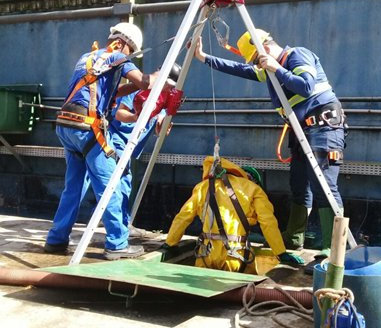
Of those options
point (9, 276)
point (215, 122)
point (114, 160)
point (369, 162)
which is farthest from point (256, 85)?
point (9, 276)

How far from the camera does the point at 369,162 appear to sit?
17.6 ft

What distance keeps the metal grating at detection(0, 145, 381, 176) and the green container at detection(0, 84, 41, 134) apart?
31 cm

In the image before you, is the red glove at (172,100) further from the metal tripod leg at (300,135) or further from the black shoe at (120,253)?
the black shoe at (120,253)

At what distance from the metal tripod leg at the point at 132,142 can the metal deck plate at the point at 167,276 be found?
22 cm

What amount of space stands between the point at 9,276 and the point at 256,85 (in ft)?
11.9

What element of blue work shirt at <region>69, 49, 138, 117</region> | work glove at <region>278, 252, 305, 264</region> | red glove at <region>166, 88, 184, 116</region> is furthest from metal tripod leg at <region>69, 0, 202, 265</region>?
work glove at <region>278, 252, 305, 264</region>

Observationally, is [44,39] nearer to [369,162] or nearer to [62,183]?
[62,183]

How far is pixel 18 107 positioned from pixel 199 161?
108 inches

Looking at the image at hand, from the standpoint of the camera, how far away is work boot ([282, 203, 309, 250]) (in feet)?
15.4

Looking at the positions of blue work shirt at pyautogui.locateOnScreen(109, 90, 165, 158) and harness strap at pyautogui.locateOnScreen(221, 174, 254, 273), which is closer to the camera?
harness strap at pyautogui.locateOnScreen(221, 174, 254, 273)

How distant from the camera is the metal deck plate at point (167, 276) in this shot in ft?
10.1

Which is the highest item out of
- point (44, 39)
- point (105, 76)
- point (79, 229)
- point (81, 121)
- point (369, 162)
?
point (44, 39)

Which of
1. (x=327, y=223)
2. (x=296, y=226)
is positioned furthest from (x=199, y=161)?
(x=327, y=223)

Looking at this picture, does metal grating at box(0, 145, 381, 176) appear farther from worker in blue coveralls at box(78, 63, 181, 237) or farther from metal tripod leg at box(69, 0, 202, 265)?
metal tripod leg at box(69, 0, 202, 265)
